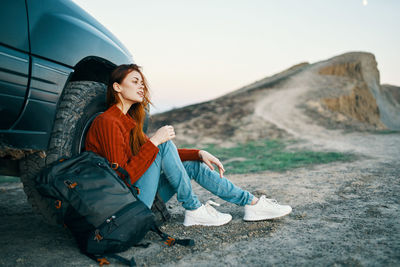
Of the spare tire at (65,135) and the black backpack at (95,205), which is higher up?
the spare tire at (65,135)

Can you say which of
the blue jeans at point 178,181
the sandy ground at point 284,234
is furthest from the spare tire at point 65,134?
the sandy ground at point 284,234

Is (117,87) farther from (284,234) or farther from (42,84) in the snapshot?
(284,234)

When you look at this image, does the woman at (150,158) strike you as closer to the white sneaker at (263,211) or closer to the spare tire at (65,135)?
the white sneaker at (263,211)

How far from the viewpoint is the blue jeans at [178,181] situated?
2.13 m

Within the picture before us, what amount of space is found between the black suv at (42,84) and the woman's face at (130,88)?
209 millimetres

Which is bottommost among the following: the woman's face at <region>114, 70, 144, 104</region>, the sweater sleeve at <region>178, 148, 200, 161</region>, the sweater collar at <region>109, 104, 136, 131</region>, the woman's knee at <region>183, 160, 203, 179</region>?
the woman's knee at <region>183, 160, 203, 179</region>

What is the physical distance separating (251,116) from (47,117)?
12376 mm

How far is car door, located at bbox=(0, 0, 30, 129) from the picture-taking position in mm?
1584

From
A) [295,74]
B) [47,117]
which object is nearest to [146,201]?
[47,117]

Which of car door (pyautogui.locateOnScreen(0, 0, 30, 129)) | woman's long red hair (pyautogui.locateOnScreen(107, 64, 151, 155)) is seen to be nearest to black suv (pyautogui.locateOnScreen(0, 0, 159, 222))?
car door (pyautogui.locateOnScreen(0, 0, 30, 129))

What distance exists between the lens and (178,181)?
227 centimetres

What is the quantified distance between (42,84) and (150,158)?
848 millimetres

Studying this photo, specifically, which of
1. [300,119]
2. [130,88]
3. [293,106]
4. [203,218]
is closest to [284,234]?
[203,218]

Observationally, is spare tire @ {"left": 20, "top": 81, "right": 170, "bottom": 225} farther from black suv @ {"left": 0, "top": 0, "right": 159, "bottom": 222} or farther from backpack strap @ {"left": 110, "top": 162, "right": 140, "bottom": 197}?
backpack strap @ {"left": 110, "top": 162, "right": 140, "bottom": 197}
